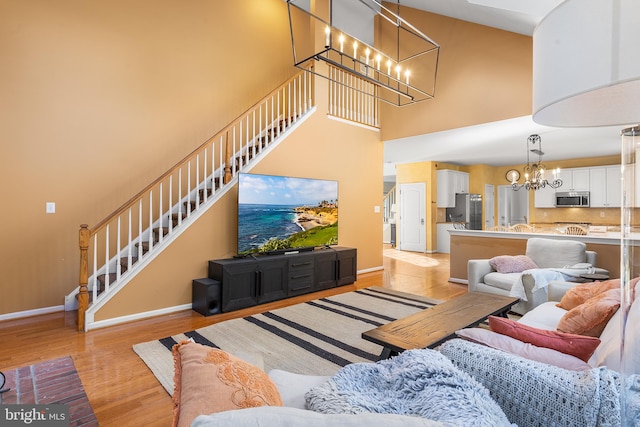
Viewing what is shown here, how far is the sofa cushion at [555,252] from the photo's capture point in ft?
13.0

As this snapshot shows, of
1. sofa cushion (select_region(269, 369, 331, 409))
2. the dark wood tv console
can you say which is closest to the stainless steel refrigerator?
the dark wood tv console

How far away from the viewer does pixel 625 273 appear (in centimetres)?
73

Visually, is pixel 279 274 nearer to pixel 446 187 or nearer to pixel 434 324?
pixel 434 324

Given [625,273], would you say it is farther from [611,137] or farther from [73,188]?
[611,137]

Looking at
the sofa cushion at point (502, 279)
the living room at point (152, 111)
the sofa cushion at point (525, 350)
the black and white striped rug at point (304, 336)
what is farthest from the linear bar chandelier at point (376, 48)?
the sofa cushion at point (525, 350)

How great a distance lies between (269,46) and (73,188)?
13.0 feet

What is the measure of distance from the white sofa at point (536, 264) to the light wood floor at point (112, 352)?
608mm

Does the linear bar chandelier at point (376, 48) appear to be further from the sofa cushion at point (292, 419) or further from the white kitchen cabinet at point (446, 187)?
the sofa cushion at point (292, 419)

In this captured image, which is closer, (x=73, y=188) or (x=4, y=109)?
(x=4, y=109)

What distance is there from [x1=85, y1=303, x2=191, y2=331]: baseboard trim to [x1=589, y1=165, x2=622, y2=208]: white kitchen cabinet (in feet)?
30.5

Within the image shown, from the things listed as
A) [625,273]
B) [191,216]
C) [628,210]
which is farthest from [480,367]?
[191,216]

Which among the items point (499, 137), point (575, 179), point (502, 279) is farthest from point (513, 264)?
point (575, 179)

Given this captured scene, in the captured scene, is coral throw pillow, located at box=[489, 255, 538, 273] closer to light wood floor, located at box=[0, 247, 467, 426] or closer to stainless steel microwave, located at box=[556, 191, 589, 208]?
light wood floor, located at box=[0, 247, 467, 426]

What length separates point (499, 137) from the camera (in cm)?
602
